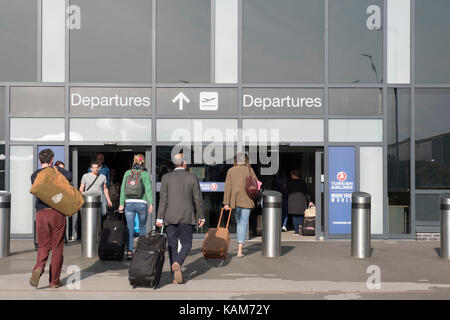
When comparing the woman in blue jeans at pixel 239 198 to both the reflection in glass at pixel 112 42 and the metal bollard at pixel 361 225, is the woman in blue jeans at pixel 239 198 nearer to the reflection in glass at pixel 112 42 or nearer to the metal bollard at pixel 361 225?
the metal bollard at pixel 361 225

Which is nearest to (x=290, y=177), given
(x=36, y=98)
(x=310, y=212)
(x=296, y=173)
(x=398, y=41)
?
(x=296, y=173)

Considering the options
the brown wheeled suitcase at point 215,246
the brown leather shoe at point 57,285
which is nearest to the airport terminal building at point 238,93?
the brown wheeled suitcase at point 215,246

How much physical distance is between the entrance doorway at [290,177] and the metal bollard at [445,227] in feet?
10.2

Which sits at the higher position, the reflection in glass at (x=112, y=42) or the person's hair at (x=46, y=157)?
the reflection in glass at (x=112, y=42)

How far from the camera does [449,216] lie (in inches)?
392

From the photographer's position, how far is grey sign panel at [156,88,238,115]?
41.3 ft

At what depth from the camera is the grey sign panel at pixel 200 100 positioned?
41.3 ft

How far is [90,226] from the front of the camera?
9.89 metres

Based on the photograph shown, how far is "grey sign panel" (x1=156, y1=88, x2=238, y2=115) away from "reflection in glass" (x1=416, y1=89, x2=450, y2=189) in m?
3.91

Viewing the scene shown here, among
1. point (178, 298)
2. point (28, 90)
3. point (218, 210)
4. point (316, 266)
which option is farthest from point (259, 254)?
point (28, 90)

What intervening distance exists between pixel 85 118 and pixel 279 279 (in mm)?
6251

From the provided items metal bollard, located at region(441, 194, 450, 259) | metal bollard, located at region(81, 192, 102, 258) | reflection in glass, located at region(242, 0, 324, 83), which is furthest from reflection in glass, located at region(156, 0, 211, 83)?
metal bollard, located at region(441, 194, 450, 259)

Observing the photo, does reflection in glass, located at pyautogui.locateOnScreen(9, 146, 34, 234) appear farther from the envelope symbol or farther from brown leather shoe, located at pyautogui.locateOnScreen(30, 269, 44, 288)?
brown leather shoe, located at pyautogui.locateOnScreen(30, 269, 44, 288)
